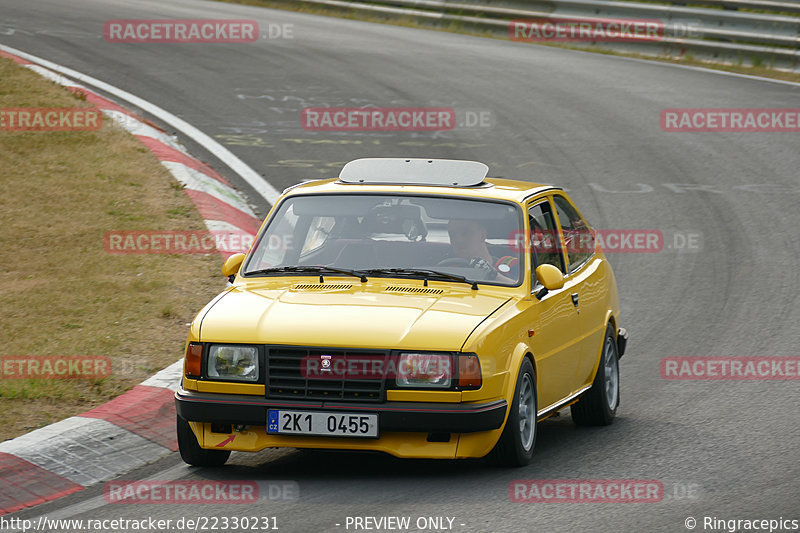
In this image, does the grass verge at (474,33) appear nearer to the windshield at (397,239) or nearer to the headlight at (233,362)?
the windshield at (397,239)

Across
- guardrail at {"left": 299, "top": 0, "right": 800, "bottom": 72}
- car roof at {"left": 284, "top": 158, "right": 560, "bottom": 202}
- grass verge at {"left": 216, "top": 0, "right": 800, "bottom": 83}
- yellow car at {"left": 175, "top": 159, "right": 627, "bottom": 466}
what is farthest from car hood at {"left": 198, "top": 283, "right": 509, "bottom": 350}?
guardrail at {"left": 299, "top": 0, "right": 800, "bottom": 72}

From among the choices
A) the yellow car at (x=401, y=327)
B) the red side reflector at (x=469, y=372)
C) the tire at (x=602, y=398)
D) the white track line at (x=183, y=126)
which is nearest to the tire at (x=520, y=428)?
the yellow car at (x=401, y=327)

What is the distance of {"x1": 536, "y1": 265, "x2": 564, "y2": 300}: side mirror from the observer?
7.31 meters

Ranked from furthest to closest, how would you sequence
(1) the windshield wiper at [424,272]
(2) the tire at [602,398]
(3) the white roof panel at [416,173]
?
(2) the tire at [602,398]
(3) the white roof panel at [416,173]
(1) the windshield wiper at [424,272]

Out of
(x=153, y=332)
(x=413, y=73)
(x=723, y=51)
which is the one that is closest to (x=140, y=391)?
(x=153, y=332)

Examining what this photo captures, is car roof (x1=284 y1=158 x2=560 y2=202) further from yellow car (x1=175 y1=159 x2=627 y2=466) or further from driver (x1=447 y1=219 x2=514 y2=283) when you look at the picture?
driver (x1=447 y1=219 x2=514 y2=283)

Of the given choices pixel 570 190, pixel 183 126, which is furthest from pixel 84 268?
pixel 570 190

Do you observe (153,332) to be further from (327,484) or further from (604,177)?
(604,177)

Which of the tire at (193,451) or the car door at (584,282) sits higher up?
the car door at (584,282)

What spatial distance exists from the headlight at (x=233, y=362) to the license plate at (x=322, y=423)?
249 millimetres

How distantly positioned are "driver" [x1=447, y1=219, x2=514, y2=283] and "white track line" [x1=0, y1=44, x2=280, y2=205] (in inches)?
238

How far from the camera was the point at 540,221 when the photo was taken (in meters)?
8.07

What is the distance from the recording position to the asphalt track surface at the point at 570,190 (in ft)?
20.8

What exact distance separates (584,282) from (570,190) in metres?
6.42
